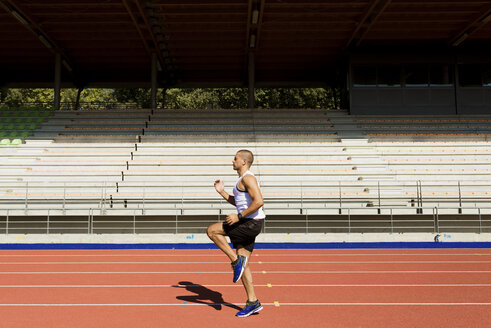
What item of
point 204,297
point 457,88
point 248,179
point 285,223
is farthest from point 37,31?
point 457,88

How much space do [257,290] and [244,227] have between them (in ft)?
6.19

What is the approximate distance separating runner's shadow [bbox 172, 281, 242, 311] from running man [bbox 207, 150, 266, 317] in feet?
1.97

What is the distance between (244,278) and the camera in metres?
4.43

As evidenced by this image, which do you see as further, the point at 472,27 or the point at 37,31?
the point at 37,31

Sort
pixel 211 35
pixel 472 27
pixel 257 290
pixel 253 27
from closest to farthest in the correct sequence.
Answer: pixel 257 290 < pixel 253 27 < pixel 472 27 < pixel 211 35

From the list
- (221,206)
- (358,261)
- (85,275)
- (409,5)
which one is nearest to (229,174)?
(221,206)

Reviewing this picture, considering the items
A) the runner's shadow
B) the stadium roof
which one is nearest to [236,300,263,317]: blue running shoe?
the runner's shadow

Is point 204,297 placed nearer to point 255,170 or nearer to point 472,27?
point 255,170

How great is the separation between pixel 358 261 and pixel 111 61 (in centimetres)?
1734

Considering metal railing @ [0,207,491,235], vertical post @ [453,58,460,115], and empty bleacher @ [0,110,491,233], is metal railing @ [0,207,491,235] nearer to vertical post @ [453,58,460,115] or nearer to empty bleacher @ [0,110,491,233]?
empty bleacher @ [0,110,491,233]

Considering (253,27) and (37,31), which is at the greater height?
(37,31)

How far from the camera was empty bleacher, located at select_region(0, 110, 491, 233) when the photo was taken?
42.7 feet

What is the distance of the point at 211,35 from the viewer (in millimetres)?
19188

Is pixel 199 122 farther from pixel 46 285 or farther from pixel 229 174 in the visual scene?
pixel 46 285
